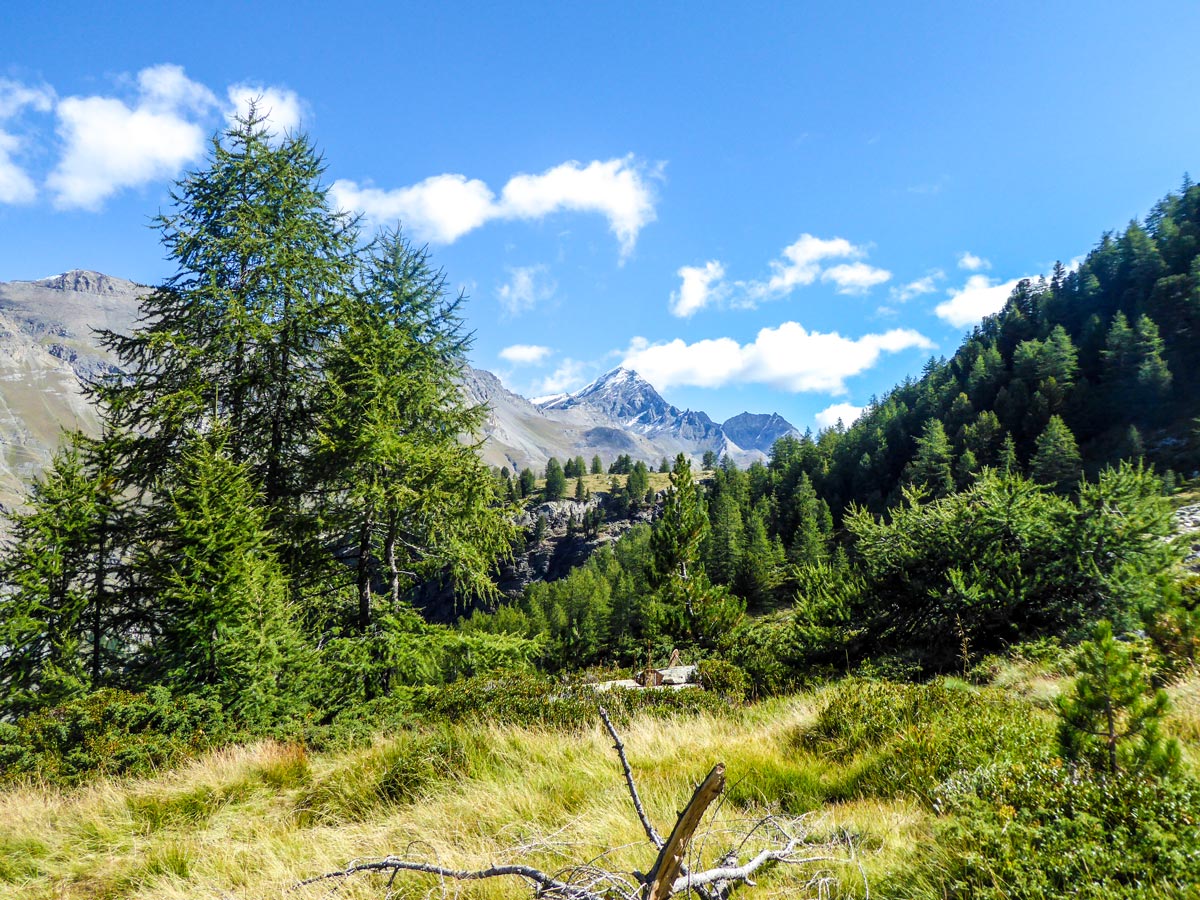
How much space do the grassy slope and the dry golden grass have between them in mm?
17

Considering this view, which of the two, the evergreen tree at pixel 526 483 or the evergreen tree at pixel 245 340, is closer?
the evergreen tree at pixel 245 340

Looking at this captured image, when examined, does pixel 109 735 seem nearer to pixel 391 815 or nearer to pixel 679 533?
pixel 391 815

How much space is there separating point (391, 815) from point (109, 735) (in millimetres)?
4724

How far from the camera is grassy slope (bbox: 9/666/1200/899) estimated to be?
129 inches

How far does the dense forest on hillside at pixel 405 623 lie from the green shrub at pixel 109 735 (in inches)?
1.6

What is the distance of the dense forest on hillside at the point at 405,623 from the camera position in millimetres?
3336

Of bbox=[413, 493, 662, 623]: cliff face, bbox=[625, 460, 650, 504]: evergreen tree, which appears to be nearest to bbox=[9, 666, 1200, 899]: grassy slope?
bbox=[413, 493, 662, 623]: cliff face

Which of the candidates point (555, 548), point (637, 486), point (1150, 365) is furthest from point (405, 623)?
point (555, 548)

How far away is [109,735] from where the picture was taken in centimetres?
647

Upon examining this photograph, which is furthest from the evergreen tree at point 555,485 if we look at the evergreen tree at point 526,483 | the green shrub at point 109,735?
the green shrub at point 109,735

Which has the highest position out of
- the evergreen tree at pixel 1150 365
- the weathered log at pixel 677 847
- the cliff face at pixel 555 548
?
the evergreen tree at pixel 1150 365

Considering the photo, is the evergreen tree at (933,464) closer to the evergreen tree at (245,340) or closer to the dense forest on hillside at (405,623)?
the dense forest on hillside at (405,623)

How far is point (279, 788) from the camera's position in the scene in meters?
5.41

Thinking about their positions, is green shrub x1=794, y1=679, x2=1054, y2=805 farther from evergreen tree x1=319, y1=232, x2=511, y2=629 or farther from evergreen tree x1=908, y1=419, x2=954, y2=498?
evergreen tree x1=908, y1=419, x2=954, y2=498
